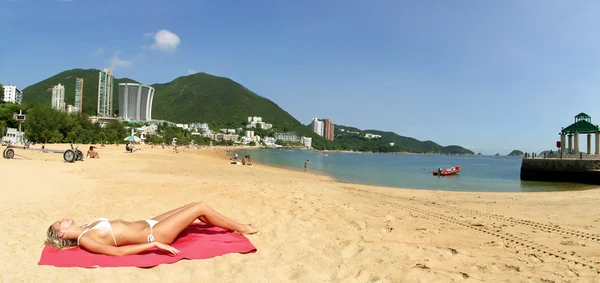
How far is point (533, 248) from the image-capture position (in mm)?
5434

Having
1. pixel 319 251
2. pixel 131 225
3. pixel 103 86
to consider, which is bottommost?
pixel 319 251

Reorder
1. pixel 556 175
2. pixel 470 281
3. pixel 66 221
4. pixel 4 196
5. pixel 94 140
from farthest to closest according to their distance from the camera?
1. pixel 94 140
2. pixel 556 175
3. pixel 4 196
4. pixel 66 221
5. pixel 470 281

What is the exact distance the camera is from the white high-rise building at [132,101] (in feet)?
528

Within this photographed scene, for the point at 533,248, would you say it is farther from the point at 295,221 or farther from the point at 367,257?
the point at 295,221

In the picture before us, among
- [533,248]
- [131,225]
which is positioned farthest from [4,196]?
[533,248]

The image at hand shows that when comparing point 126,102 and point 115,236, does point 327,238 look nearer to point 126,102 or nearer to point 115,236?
point 115,236

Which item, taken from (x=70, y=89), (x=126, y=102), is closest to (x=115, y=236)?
(x=126, y=102)

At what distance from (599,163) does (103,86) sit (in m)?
167

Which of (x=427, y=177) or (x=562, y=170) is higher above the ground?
(x=562, y=170)

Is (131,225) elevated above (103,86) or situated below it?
below

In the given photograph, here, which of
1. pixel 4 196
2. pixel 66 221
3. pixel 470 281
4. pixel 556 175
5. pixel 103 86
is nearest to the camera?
pixel 470 281

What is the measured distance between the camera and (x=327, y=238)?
A: 5.65 meters

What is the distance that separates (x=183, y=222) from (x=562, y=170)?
32.4 m

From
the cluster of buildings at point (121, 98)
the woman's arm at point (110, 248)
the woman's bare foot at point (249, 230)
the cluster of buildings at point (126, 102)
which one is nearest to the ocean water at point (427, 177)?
the woman's bare foot at point (249, 230)
